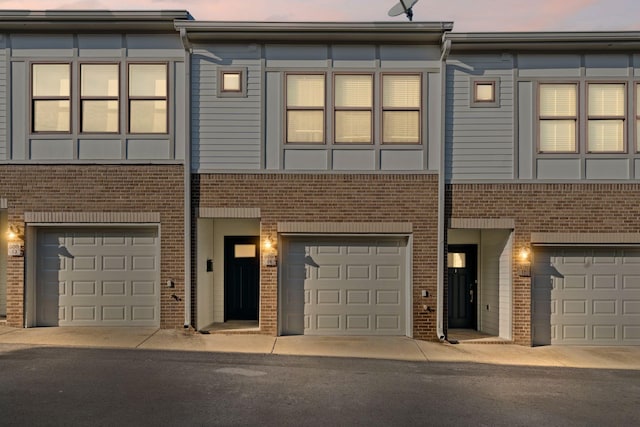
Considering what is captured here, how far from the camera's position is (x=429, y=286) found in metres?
12.2

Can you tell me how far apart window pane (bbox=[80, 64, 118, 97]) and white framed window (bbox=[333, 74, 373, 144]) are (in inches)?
200

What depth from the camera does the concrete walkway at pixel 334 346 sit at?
35.1 feet

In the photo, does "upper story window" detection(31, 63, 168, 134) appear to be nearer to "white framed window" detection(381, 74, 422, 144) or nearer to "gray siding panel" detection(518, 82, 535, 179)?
"white framed window" detection(381, 74, 422, 144)

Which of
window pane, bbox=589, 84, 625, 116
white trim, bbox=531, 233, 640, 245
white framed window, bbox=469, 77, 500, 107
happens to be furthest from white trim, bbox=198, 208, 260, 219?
window pane, bbox=589, 84, 625, 116

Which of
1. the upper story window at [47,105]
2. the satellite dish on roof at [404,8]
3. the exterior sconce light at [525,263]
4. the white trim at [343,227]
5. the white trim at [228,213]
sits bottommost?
the exterior sconce light at [525,263]

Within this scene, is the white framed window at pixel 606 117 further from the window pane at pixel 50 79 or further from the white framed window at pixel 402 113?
the window pane at pixel 50 79

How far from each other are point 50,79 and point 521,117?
35.7 ft

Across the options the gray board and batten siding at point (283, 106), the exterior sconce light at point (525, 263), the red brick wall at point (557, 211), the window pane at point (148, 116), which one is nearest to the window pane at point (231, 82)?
the gray board and batten siding at point (283, 106)

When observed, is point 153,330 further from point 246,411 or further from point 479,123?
point 479,123

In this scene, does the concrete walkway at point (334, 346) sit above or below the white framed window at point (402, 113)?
below

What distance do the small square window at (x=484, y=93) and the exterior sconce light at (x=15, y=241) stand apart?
10742mm

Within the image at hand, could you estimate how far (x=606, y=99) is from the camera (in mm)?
12266

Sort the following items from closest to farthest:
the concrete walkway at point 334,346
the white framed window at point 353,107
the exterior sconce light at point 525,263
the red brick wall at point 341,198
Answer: the concrete walkway at point 334,346, the exterior sconce light at point 525,263, the red brick wall at point 341,198, the white framed window at point 353,107

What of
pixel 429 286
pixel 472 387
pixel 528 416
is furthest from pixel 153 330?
pixel 528 416
